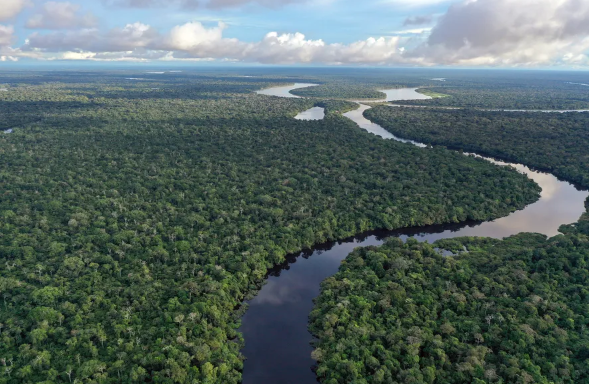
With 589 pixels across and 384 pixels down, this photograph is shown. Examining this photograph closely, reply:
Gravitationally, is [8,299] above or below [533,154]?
below

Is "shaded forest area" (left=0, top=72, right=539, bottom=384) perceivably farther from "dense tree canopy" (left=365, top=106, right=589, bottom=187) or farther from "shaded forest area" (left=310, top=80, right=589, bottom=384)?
"dense tree canopy" (left=365, top=106, right=589, bottom=187)

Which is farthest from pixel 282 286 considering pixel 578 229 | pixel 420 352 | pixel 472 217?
pixel 578 229

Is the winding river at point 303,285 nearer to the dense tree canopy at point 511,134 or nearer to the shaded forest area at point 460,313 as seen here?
the shaded forest area at point 460,313

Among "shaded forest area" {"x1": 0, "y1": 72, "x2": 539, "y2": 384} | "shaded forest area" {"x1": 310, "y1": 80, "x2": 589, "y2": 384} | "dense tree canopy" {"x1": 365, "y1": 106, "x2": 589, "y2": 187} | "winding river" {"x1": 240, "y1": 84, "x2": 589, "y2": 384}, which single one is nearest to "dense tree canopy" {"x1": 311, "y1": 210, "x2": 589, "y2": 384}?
"shaded forest area" {"x1": 310, "y1": 80, "x2": 589, "y2": 384}

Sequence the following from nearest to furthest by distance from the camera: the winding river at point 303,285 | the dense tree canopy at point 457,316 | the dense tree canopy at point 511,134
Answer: the dense tree canopy at point 457,316, the winding river at point 303,285, the dense tree canopy at point 511,134

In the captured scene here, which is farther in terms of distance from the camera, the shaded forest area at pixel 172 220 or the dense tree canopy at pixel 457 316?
the shaded forest area at pixel 172 220

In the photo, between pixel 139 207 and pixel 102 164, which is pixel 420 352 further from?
pixel 102 164

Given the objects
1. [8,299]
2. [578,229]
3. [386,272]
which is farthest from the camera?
[578,229]

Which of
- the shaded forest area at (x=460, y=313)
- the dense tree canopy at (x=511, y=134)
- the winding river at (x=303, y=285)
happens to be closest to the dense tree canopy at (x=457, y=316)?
the shaded forest area at (x=460, y=313)
